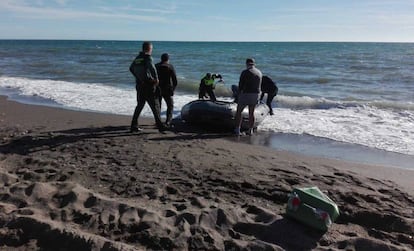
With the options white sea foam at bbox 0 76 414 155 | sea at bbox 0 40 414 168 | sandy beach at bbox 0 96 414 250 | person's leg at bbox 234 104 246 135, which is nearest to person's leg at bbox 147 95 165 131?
sandy beach at bbox 0 96 414 250

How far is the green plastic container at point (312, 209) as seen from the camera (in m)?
4.32

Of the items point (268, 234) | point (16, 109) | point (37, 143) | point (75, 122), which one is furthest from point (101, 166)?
point (16, 109)

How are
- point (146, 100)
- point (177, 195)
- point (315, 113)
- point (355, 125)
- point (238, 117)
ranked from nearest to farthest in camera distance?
point (177, 195) < point (146, 100) < point (238, 117) < point (355, 125) < point (315, 113)

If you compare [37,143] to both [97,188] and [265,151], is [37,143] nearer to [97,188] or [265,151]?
[97,188]

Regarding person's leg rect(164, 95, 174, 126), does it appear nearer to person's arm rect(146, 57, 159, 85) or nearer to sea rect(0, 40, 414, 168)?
person's arm rect(146, 57, 159, 85)

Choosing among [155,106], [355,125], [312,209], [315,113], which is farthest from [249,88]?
[312,209]

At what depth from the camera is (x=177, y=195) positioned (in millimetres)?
5270

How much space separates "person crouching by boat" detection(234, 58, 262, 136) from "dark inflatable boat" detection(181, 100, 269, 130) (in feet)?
1.10

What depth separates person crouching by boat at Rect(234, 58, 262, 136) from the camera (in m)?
9.38

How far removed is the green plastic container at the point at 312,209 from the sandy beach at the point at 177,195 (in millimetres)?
87

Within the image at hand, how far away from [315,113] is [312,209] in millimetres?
8515

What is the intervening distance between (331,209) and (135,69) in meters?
5.24

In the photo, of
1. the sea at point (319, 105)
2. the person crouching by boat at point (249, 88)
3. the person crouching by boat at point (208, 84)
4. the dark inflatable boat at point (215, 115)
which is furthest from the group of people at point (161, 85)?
the person crouching by boat at point (208, 84)

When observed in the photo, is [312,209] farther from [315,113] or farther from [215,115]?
[315,113]
